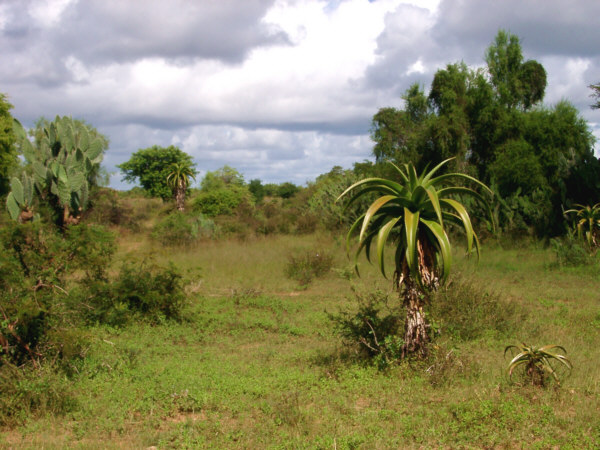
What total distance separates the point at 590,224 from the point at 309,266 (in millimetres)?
8473

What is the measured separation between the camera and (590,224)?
14.9 m

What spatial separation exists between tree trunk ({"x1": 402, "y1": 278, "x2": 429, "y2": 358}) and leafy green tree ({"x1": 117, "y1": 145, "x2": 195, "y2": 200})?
38.0m

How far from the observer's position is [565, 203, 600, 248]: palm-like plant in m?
14.9

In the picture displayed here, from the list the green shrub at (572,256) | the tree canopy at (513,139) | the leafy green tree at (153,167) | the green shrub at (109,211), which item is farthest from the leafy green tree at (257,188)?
the green shrub at (572,256)

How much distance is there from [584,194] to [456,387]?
1373 centimetres

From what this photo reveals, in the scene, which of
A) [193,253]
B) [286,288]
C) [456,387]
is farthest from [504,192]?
[456,387]

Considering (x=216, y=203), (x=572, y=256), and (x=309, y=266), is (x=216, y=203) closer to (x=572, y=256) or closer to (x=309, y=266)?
(x=309, y=266)

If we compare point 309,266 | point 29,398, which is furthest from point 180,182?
point 29,398

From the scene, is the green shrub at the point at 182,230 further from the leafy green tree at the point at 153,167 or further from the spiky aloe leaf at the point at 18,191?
the leafy green tree at the point at 153,167

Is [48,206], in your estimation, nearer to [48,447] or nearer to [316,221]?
[316,221]

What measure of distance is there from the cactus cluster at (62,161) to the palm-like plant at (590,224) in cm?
1578

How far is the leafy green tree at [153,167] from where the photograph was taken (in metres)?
42.2

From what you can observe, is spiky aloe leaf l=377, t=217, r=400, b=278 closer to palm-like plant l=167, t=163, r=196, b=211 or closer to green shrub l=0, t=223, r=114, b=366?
green shrub l=0, t=223, r=114, b=366

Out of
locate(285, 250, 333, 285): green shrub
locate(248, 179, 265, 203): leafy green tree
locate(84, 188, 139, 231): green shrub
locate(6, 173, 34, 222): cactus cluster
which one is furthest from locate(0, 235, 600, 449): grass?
locate(248, 179, 265, 203): leafy green tree
